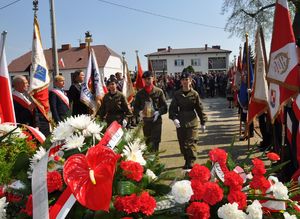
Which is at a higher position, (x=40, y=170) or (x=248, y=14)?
(x=248, y=14)

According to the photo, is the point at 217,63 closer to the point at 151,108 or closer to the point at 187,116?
the point at 151,108

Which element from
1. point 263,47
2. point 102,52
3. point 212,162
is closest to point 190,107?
point 263,47

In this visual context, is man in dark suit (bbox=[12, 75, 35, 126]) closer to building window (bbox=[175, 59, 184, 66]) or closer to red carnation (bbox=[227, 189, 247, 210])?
red carnation (bbox=[227, 189, 247, 210])

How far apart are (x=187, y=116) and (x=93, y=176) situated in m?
5.27

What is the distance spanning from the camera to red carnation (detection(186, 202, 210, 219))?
5.36 ft

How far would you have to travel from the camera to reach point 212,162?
78.5 inches

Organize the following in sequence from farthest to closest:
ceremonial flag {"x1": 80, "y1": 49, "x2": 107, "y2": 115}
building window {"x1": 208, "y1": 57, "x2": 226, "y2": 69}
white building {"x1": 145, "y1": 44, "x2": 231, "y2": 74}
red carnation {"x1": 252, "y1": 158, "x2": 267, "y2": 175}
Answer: white building {"x1": 145, "y1": 44, "x2": 231, "y2": 74}, building window {"x1": 208, "y1": 57, "x2": 226, "y2": 69}, ceremonial flag {"x1": 80, "y1": 49, "x2": 107, "y2": 115}, red carnation {"x1": 252, "y1": 158, "x2": 267, "y2": 175}

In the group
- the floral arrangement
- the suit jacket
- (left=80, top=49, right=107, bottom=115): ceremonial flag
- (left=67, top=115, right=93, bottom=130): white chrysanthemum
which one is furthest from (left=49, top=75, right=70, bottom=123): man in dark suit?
(left=67, top=115, right=93, bottom=130): white chrysanthemum

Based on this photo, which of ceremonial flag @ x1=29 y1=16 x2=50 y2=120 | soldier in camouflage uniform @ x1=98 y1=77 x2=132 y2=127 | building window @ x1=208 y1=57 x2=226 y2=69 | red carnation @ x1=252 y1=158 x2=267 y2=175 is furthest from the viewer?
building window @ x1=208 y1=57 x2=226 y2=69

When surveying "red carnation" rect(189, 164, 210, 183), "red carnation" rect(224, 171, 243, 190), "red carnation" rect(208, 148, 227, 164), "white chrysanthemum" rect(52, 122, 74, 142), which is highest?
"white chrysanthemum" rect(52, 122, 74, 142)

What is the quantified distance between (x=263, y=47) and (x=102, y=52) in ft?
185

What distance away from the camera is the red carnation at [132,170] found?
171 centimetres

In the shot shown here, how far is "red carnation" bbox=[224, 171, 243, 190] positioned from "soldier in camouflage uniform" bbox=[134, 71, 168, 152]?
564cm

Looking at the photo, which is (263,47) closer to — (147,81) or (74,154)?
(147,81)
